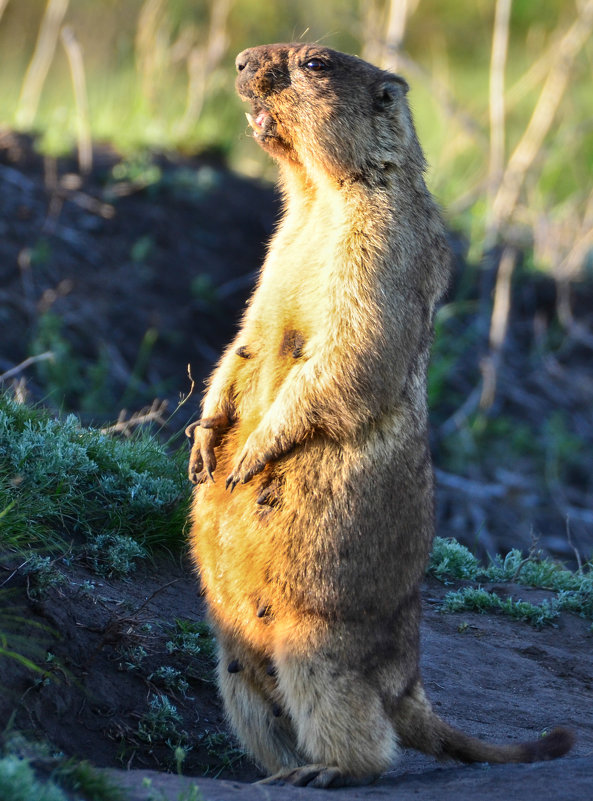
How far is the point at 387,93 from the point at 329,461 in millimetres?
1537

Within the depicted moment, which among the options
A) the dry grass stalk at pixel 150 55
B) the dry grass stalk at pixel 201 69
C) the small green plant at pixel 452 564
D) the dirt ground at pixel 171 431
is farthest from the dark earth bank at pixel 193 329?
the small green plant at pixel 452 564

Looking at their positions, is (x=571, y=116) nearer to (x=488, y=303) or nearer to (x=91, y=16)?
(x=488, y=303)

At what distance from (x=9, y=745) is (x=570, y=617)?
335 centimetres

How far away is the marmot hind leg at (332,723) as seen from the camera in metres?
3.50

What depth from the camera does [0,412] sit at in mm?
4551

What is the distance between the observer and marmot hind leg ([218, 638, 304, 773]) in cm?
372

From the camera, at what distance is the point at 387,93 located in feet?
13.5

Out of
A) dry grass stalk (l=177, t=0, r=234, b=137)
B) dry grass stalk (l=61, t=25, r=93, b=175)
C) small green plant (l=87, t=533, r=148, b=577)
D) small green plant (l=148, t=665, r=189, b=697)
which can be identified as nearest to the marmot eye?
small green plant (l=87, t=533, r=148, b=577)

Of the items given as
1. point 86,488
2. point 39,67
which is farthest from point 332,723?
point 39,67

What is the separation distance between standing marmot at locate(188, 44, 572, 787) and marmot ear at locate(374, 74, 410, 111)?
0.02 metres

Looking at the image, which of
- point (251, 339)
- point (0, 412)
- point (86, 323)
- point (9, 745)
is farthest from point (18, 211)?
point (9, 745)

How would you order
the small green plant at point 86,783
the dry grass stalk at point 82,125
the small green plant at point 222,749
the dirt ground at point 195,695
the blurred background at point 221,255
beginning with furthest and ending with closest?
the dry grass stalk at point 82,125
the blurred background at point 221,255
the small green plant at point 222,749
the dirt ground at point 195,695
the small green plant at point 86,783

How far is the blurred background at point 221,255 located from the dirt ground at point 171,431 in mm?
25

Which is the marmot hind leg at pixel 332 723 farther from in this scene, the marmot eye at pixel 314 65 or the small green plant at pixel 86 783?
the marmot eye at pixel 314 65
